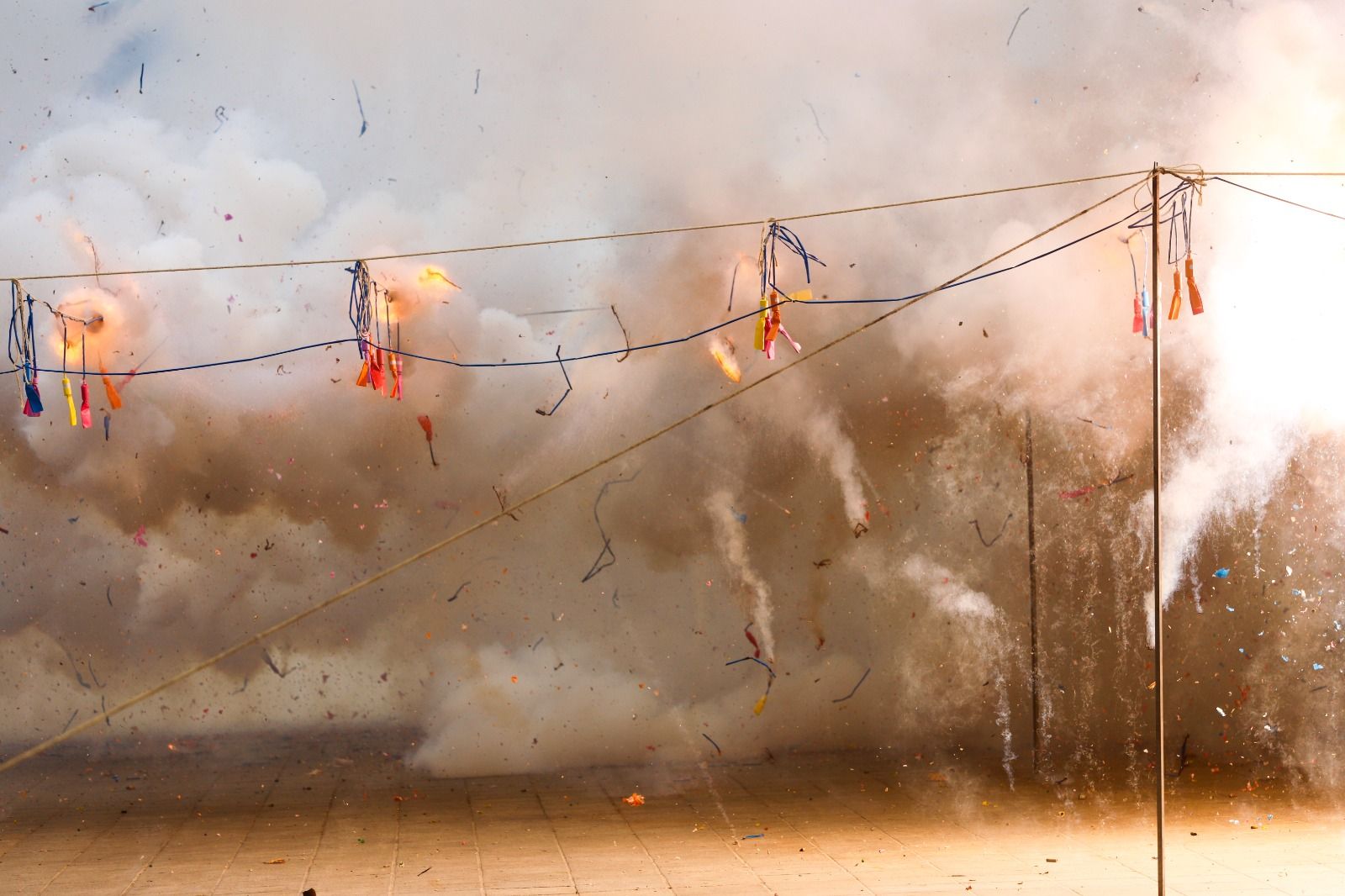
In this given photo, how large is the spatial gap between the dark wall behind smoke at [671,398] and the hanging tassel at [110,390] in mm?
79

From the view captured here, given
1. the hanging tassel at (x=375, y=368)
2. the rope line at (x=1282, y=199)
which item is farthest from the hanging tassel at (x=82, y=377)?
the rope line at (x=1282, y=199)

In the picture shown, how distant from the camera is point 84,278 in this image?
18.6 feet

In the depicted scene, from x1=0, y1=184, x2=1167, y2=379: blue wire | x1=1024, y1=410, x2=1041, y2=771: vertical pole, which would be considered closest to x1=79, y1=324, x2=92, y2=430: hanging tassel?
x1=0, y1=184, x2=1167, y2=379: blue wire

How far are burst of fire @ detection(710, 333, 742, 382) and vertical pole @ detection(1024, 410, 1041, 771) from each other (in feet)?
4.87

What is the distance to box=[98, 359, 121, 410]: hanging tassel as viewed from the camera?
5500mm

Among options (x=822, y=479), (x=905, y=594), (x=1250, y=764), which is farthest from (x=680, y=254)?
(x=1250, y=764)

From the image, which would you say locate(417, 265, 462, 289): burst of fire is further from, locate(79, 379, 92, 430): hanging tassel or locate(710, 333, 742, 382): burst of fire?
locate(79, 379, 92, 430): hanging tassel

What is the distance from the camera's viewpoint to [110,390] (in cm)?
548

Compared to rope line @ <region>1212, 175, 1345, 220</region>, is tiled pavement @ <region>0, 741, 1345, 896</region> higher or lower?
lower

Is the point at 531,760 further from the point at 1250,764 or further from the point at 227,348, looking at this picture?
the point at 1250,764

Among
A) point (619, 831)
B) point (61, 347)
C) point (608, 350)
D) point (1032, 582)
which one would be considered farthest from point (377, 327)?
point (1032, 582)

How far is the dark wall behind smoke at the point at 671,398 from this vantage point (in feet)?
18.6

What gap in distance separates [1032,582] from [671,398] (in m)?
2.04

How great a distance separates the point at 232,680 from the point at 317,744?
525mm
